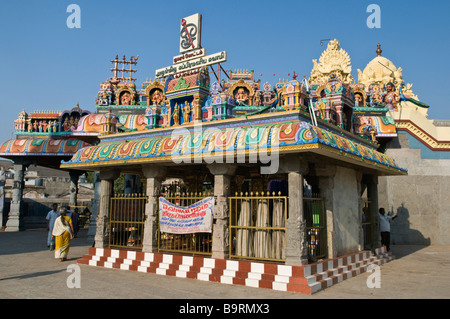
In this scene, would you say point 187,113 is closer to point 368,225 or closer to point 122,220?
point 122,220

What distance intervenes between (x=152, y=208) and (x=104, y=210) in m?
2.09

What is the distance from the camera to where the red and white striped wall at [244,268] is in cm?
812

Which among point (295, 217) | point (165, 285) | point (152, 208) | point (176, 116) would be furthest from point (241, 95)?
point (165, 285)

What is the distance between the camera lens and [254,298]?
24.6 feet

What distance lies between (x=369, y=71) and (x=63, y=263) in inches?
1470

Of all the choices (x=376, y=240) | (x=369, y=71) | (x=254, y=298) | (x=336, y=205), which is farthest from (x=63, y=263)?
(x=369, y=71)

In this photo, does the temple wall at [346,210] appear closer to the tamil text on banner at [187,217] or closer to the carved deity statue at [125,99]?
the tamil text on banner at [187,217]

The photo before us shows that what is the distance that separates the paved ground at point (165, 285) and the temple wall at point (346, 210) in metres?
0.96

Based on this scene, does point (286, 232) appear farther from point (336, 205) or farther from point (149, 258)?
point (149, 258)

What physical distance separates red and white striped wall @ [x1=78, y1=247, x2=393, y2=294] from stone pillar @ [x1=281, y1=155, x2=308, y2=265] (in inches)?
10.0

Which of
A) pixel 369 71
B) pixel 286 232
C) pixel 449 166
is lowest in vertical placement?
pixel 286 232

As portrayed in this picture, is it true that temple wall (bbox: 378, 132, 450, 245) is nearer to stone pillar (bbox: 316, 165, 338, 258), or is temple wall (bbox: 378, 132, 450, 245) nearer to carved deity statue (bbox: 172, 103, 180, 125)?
stone pillar (bbox: 316, 165, 338, 258)

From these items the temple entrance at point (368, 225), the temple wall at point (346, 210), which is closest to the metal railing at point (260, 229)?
the temple wall at point (346, 210)

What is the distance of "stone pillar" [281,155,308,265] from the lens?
8250 mm
